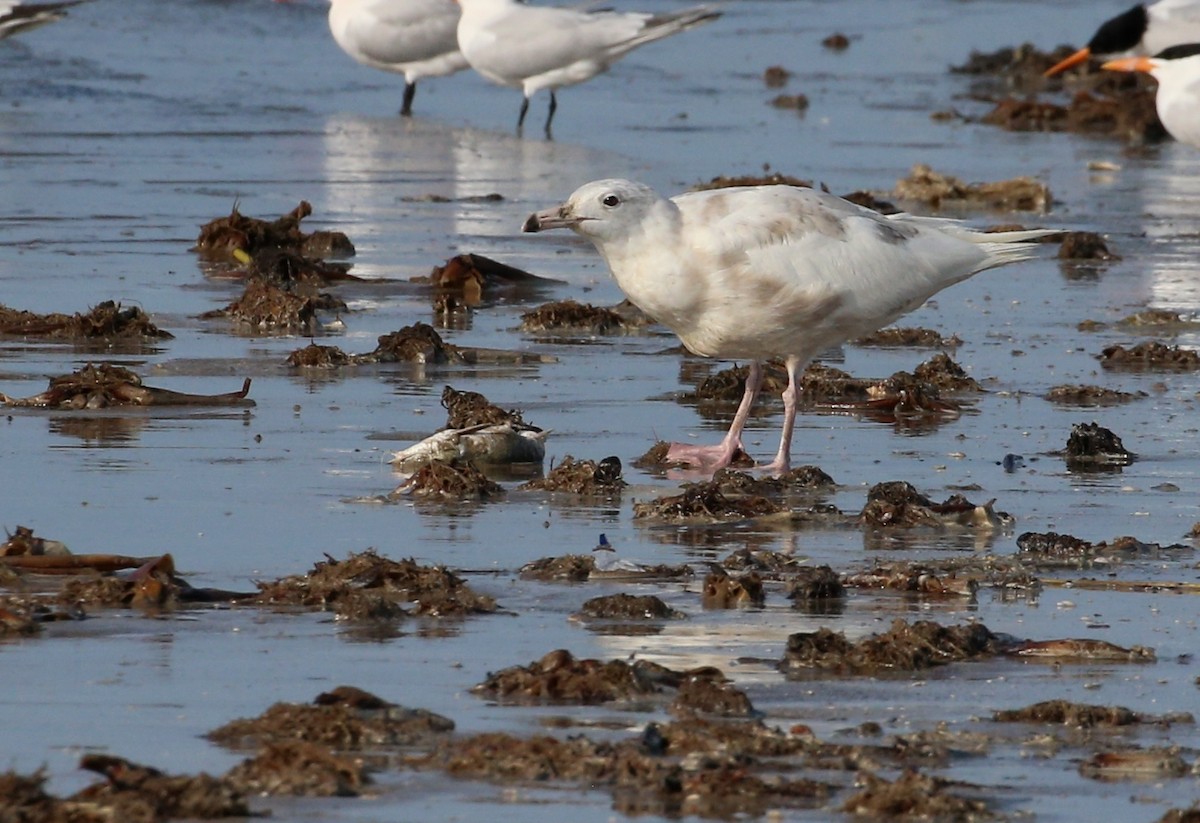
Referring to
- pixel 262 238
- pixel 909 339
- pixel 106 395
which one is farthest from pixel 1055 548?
pixel 262 238

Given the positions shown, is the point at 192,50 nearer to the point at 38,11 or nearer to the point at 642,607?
the point at 38,11

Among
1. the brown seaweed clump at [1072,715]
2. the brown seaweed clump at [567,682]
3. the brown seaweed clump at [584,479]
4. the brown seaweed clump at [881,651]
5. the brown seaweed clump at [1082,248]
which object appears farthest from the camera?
the brown seaweed clump at [1082,248]

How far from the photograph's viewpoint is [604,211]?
7.57m

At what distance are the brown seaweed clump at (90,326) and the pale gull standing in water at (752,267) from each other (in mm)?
2656

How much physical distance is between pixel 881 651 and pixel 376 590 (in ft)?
4.32

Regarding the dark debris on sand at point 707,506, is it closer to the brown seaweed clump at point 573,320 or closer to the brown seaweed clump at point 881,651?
the brown seaweed clump at point 881,651

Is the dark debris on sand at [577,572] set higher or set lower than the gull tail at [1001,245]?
lower

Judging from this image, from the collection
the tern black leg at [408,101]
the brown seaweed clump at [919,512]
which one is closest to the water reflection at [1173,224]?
the brown seaweed clump at [919,512]

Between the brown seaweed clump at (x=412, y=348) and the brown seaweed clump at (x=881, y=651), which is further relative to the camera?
the brown seaweed clump at (x=412, y=348)

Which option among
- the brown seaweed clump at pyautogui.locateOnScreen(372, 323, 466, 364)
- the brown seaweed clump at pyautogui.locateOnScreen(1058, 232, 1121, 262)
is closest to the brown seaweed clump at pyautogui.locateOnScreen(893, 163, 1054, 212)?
the brown seaweed clump at pyautogui.locateOnScreen(1058, 232, 1121, 262)

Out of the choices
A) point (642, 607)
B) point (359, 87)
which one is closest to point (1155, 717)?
point (642, 607)

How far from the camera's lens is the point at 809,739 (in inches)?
179

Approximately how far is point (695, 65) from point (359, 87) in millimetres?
4453

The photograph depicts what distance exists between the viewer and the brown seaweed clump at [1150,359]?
9.65 m
